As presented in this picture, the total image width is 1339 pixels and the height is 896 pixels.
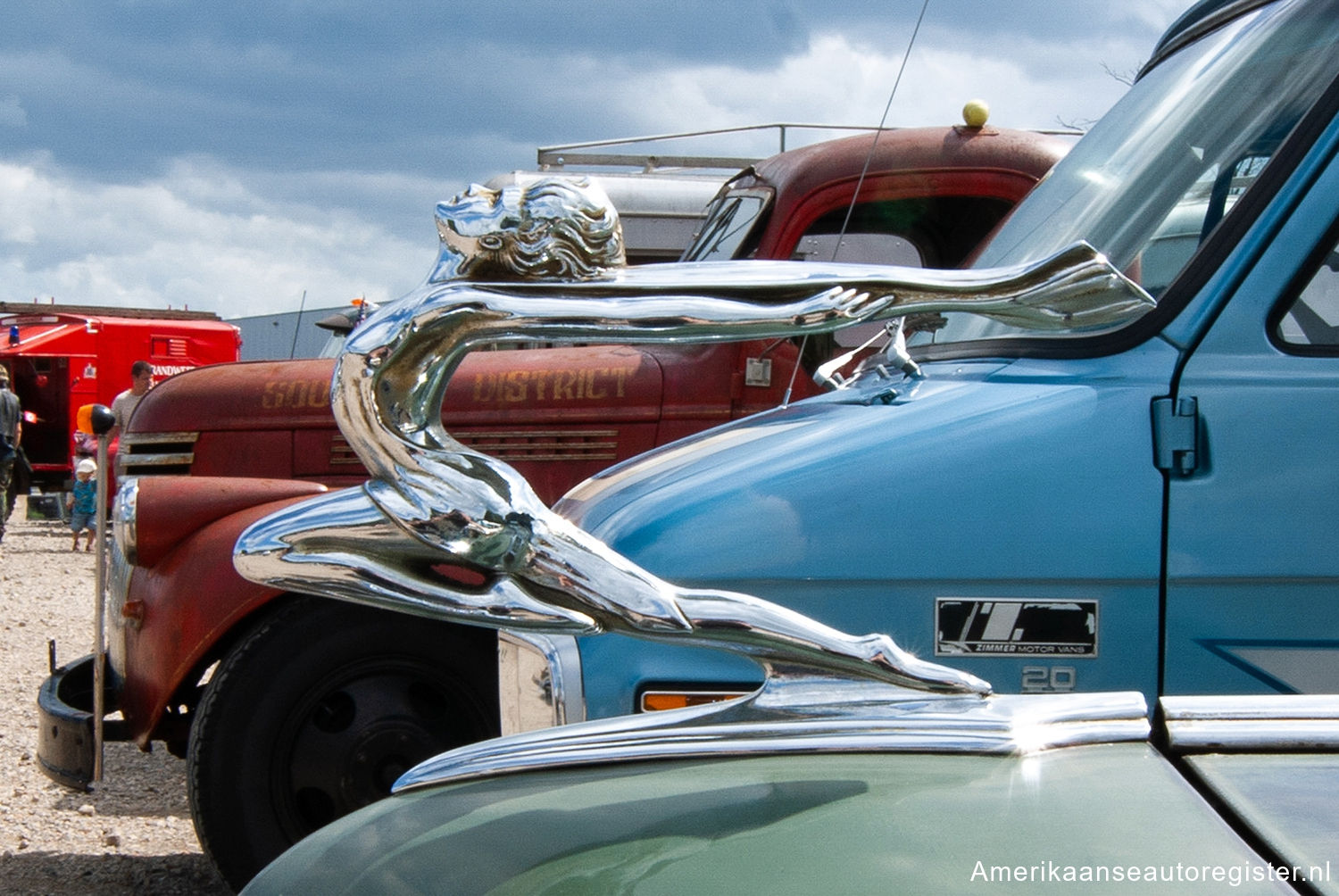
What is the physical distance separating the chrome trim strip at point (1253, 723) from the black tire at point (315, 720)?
2.56 metres

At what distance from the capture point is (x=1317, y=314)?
6.20 ft

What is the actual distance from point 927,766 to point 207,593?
2912 millimetres

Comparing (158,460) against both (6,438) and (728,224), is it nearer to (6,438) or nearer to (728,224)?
(728,224)

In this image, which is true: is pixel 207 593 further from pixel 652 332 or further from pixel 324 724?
pixel 652 332

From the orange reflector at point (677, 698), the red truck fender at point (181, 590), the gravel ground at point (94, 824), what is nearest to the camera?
the orange reflector at point (677, 698)

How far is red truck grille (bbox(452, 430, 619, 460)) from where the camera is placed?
4.45m

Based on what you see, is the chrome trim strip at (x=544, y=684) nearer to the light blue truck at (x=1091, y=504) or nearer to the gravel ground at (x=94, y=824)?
the light blue truck at (x=1091, y=504)

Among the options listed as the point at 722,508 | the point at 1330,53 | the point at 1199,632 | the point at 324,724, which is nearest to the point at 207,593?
the point at 324,724

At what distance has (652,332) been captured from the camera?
40.4 inches

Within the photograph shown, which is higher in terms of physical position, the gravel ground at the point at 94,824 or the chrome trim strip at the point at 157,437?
the chrome trim strip at the point at 157,437

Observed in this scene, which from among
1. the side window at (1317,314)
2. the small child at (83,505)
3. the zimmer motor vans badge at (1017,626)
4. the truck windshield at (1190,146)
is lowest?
the small child at (83,505)

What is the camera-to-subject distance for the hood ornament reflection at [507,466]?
993 millimetres

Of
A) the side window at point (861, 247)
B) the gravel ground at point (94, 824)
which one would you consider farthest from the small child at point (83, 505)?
the side window at point (861, 247)

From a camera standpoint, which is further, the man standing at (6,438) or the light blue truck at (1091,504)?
the man standing at (6,438)
